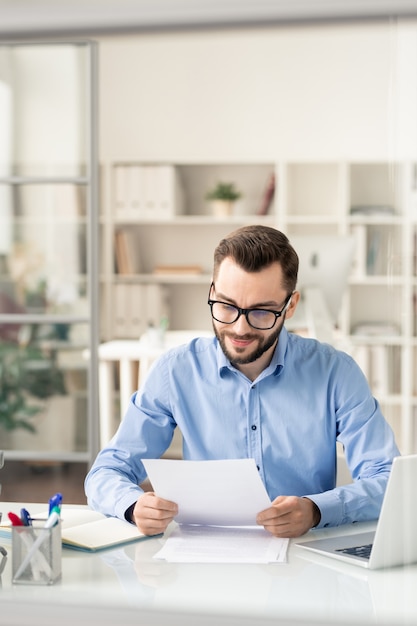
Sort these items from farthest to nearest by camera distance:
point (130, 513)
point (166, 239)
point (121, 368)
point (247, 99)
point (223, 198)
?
1. point (166, 239)
2. point (247, 99)
3. point (223, 198)
4. point (121, 368)
5. point (130, 513)

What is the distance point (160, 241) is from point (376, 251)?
4.07ft

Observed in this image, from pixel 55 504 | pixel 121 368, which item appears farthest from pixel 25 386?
pixel 55 504

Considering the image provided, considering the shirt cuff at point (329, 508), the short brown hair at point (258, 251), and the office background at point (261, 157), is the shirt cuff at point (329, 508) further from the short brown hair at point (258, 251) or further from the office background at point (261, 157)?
the office background at point (261, 157)

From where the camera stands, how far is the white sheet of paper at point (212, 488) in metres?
1.32

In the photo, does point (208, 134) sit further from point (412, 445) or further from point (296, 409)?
point (296, 409)

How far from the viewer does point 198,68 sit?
5270 millimetres

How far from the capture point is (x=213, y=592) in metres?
1.14

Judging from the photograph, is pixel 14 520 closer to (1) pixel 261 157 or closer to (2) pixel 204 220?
(2) pixel 204 220

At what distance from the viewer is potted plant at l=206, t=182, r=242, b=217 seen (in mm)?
5078

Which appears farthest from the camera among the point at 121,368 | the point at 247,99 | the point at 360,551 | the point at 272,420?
the point at 247,99

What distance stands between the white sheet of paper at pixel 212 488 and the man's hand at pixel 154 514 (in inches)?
0.4

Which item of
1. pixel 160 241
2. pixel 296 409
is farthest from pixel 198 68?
pixel 296 409

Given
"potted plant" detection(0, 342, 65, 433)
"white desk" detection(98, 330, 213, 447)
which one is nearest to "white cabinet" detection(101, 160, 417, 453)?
"white desk" detection(98, 330, 213, 447)

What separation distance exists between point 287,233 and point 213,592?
13.3 feet
